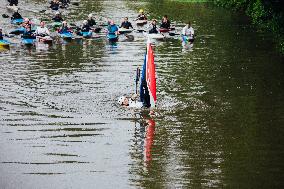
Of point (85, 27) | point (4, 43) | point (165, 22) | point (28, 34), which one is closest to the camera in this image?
point (4, 43)

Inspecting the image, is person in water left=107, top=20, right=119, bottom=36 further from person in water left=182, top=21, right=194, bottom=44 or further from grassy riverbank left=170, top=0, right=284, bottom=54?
grassy riverbank left=170, top=0, right=284, bottom=54

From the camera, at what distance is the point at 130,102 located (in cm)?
3278

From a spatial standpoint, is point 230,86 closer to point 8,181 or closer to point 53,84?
point 53,84

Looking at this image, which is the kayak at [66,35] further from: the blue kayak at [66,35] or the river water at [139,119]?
the river water at [139,119]

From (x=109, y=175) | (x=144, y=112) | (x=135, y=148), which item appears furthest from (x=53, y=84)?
(x=109, y=175)

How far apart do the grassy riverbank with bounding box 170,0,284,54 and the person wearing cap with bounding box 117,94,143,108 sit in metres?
19.8

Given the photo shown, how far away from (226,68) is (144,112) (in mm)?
13227

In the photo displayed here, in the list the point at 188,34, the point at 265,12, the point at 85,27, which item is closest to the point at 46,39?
the point at 85,27

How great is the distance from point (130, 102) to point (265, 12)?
3438 centimetres

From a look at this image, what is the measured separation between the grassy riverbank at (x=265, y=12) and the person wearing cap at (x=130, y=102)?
1984 centimetres

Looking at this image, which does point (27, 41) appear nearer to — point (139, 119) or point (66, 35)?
point (66, 35)

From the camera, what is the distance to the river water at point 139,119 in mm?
23219

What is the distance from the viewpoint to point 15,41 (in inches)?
2127

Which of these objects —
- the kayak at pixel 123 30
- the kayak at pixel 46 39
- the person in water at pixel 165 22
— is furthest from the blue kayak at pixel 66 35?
the person in water at pixel 165 22
